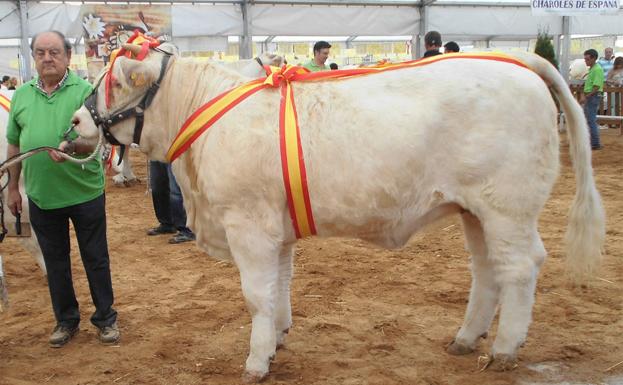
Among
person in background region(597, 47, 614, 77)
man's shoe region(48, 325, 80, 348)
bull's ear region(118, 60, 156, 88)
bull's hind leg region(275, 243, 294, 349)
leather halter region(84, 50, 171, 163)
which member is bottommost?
man's shoe region(48, 325, 80, 348)

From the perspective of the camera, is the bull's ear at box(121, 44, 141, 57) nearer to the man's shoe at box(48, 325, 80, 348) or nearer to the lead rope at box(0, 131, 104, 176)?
the lead rope at box(0, 131, 104, 176)

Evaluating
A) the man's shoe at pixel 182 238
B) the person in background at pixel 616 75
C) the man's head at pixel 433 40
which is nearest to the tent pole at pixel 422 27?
the person in background at pixel 616 75

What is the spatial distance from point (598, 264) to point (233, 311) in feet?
8.40

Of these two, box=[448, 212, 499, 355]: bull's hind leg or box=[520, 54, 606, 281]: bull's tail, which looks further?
box=[448, 212, 499, 355]: bull's hind leg

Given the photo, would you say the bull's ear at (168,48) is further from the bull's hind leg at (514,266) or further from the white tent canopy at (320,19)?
the white tent canopy at (320,19)

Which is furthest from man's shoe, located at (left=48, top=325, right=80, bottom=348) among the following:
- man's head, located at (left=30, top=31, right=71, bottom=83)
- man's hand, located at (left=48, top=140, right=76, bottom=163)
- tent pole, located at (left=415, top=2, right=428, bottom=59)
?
tent pole, located at (left=415, top=2, right=428, bottom=59)

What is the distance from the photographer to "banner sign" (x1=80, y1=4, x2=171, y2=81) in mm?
10312

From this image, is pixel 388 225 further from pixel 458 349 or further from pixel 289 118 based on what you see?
pixel 458 349

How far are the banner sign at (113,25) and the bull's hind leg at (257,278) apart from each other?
7.28 metres

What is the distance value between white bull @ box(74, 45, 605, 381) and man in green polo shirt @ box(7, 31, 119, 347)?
17.8 inches

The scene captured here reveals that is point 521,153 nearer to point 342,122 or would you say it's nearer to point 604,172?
point 342,122

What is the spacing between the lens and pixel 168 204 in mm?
7730

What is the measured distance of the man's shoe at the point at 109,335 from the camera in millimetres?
4398

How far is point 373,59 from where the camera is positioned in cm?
→ 1862
